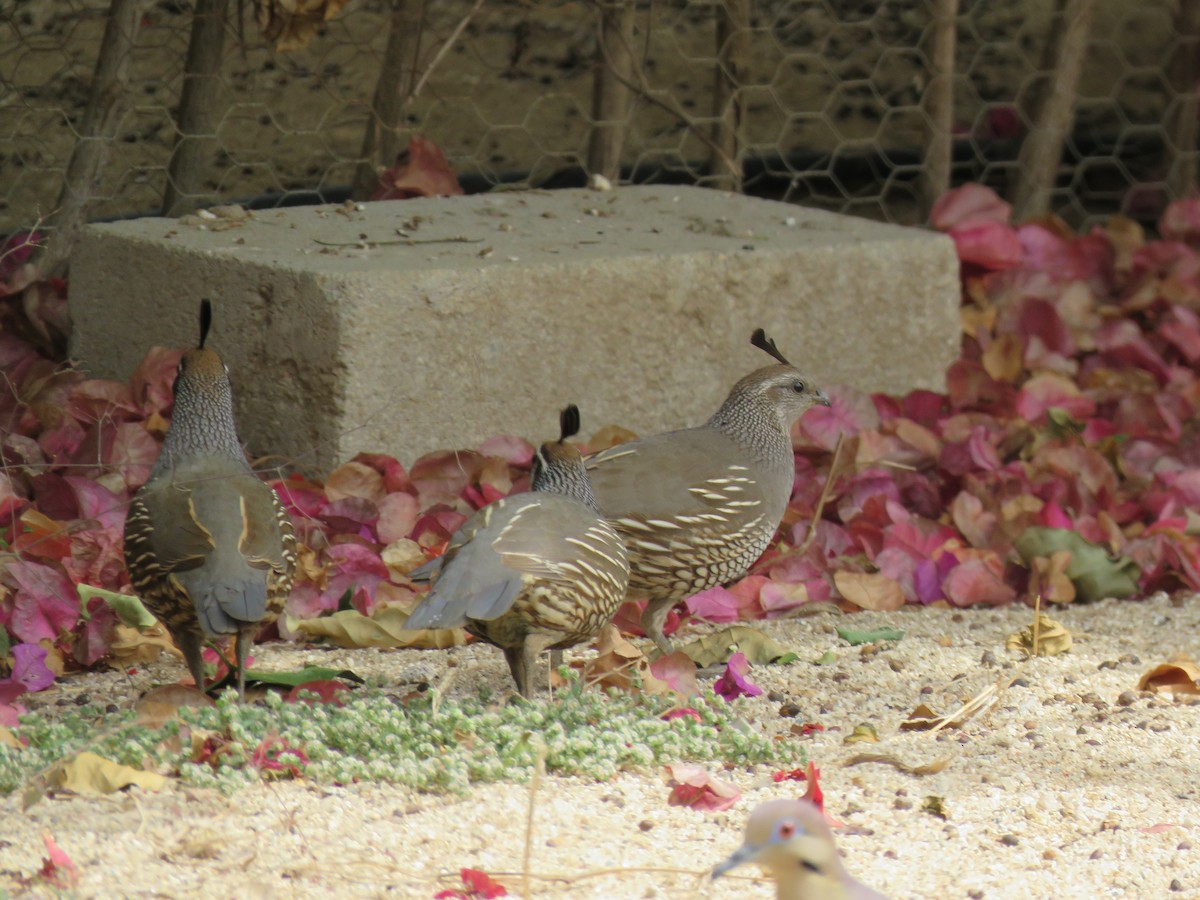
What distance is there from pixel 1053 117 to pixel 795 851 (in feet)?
15.4

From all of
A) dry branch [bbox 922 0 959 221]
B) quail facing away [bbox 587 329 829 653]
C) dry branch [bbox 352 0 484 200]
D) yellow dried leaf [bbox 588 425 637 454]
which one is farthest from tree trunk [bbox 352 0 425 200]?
quail facing away [bbox 587 329 829 653]

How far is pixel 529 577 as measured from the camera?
9.15 feet

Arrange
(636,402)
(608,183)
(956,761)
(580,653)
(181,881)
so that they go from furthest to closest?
1. (608,183)
2. (636,402)
3. (580,653)
4. (956,761)
5. (181,881)

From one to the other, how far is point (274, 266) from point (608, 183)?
148 cm

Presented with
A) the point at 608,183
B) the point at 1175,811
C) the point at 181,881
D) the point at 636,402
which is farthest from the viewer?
the point at 608,183

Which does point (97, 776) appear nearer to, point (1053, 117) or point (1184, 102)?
point (1053, 117)

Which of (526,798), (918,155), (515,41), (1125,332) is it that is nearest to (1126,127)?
(918,155)

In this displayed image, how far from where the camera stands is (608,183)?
5.21 m

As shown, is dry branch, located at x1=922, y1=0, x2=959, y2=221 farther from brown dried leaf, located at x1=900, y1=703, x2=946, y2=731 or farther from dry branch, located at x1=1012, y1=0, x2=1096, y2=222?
brown dried leaf, located at x1=900, y1=703, x2=946, y2=731

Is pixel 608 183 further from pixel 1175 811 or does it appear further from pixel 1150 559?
pixel 1175 811

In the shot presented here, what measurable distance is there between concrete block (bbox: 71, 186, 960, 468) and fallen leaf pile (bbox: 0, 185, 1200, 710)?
14 cm

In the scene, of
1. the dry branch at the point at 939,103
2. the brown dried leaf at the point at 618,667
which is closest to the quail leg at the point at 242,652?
the brown dried leaf at the point at 618,667

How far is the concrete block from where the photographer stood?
4004 mm

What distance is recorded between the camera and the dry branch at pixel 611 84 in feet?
17.0
